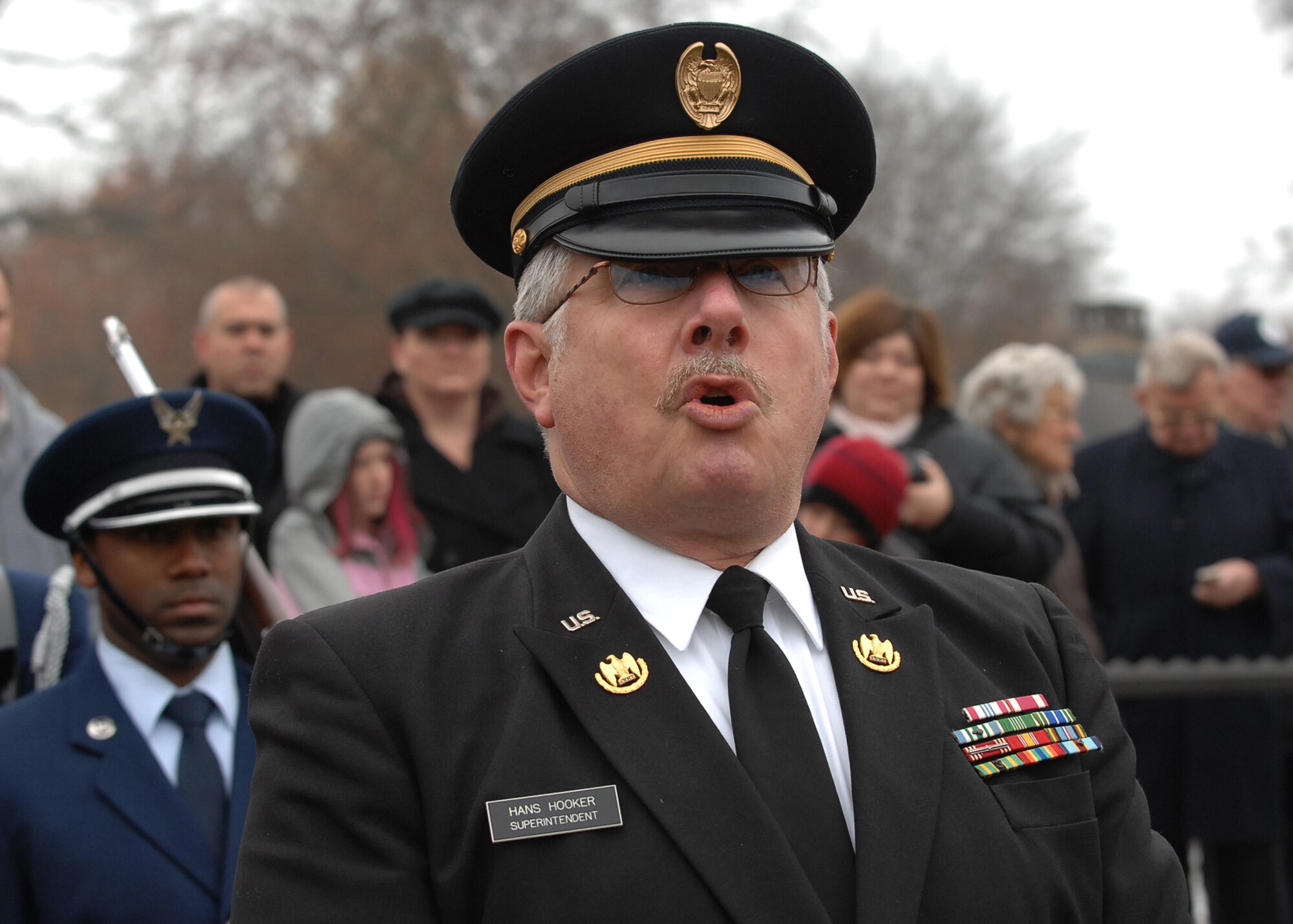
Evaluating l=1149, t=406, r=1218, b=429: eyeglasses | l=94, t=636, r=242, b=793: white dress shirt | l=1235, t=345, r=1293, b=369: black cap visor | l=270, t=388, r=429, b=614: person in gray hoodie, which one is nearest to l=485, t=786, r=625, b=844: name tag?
l=94, t=636, r=242, b=793: white dress shirt

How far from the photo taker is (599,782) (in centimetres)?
193

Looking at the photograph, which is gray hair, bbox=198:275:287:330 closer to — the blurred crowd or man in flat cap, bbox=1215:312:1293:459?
the blurred crowd

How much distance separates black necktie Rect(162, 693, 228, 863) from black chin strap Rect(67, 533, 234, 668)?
0.29 ft

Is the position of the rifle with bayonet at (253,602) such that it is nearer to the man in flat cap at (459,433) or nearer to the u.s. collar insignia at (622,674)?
the man in flat cap at (459,433)

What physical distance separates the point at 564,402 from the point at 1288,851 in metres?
5.28

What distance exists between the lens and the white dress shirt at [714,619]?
2061mm

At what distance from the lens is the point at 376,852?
1.86 meters

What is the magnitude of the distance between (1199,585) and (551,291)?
4.38 m

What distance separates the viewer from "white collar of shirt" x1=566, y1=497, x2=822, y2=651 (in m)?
2.10

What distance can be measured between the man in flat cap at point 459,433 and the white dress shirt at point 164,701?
5.69 feet

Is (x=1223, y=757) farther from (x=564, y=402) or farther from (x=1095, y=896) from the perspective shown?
(x=564, y=402)

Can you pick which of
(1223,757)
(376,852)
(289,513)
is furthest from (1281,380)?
(376,852)

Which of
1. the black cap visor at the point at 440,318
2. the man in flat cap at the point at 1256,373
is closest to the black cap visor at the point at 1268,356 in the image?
the man in flat cap at the point at 1256,373

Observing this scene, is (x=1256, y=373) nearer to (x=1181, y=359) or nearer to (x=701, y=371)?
(x=1181, y=359)
